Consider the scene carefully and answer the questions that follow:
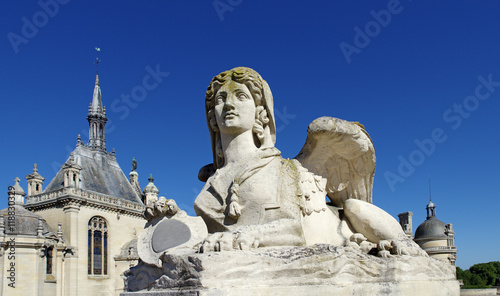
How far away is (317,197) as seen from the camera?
4.81 m

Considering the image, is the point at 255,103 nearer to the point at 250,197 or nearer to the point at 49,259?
the point at 250,197

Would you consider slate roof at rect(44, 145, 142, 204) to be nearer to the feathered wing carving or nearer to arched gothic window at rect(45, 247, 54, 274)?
arched gothic window at rect(45, 247, 54, 274)

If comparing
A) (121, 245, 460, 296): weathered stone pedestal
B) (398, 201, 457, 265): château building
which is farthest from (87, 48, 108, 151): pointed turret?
(121, 245, 460, 296): weathered stone pedestal

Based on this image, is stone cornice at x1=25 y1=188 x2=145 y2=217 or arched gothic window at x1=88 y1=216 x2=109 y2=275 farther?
arched gothic window at x1=88 y1=216 x2=109 y2=275

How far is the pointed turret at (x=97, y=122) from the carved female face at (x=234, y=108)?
1697 inches

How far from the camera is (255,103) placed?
4812 mm

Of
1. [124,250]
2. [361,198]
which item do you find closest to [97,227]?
[124,250]

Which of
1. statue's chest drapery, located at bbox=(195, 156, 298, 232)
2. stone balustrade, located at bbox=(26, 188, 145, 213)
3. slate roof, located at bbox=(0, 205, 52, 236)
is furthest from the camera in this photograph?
stone balustrade, located at bbox=(26, 188, 145, 213)

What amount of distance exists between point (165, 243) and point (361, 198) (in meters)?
2.45

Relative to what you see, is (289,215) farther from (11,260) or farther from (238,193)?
(11,260)

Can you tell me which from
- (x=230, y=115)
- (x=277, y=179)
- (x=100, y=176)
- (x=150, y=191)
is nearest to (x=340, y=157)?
(x=277, y=179)

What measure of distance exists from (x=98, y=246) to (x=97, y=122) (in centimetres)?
1412

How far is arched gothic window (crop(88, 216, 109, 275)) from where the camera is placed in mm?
37844

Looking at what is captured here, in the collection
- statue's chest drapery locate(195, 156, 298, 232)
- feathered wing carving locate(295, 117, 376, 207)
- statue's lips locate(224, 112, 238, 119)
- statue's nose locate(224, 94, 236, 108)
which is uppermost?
statue's nose locate(224, 94, 236, 108)
